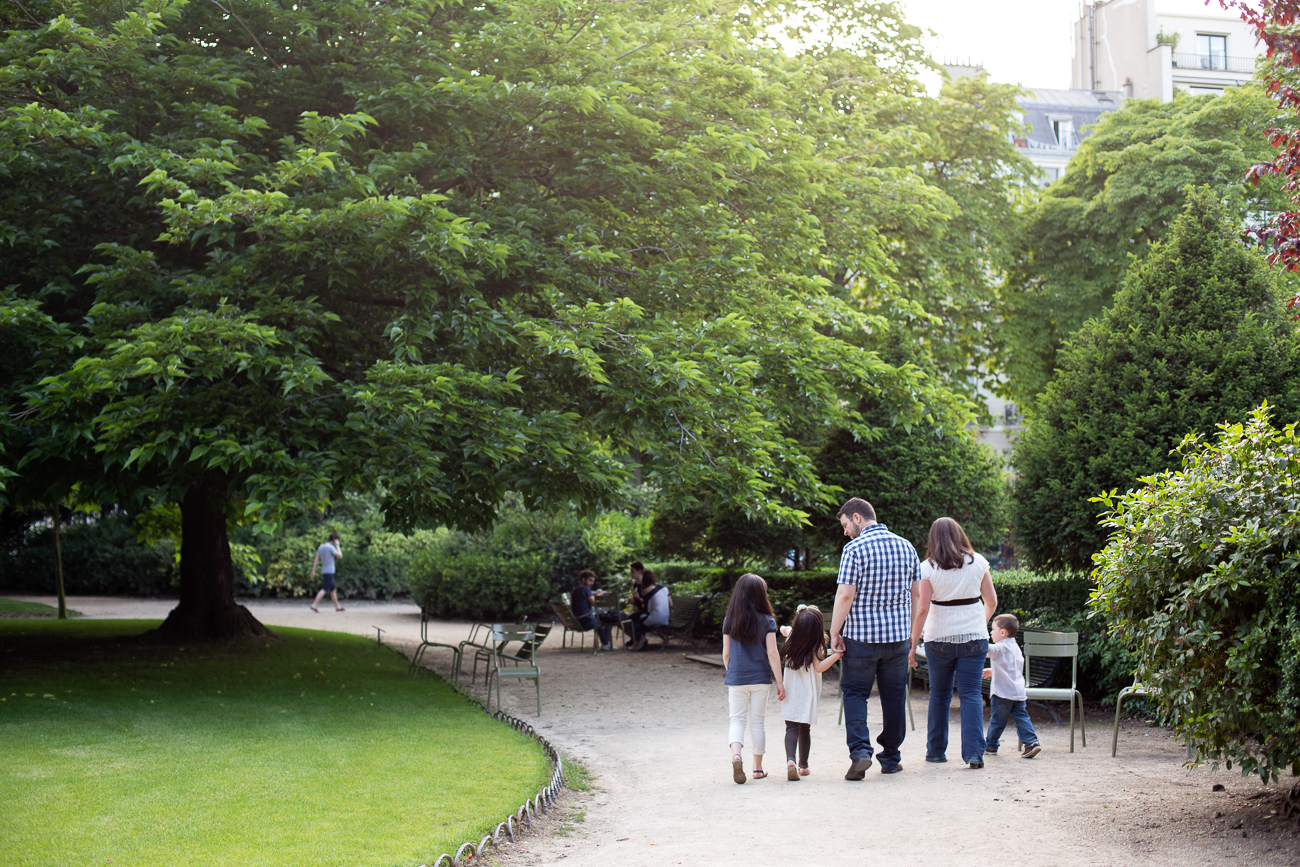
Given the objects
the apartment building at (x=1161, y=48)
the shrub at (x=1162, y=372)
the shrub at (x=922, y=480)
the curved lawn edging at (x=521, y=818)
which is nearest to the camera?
the curved lawn edging at (x=521, y=818)

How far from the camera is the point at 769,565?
20047 mm

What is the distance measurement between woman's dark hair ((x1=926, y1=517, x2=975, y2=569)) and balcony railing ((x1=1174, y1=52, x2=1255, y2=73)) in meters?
52.4

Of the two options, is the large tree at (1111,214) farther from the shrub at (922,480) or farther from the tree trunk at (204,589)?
the tree trunk at (204,589)

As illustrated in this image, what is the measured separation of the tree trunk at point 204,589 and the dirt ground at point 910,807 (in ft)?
23.6

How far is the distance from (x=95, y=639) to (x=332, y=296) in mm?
8609

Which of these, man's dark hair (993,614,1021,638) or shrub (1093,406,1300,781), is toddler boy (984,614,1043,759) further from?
shrub (1093,406,1300,781)

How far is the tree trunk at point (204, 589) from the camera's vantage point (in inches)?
625

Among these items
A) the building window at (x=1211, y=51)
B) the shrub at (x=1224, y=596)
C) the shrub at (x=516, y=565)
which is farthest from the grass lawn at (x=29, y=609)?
the building window at (x=1211, y=51)

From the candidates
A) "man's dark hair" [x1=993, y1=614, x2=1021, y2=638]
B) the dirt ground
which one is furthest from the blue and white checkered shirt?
"man's dark hair" [x1=993, y1=614, x2=1021, y2=638]

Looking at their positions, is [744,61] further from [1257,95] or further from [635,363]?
[1257,95]

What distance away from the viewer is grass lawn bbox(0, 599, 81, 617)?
23.9 meters

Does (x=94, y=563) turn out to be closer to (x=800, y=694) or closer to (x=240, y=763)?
(x=240, y=763)

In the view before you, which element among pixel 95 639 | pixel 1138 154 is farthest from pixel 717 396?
pixel 1138 154

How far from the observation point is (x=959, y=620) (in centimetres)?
790
